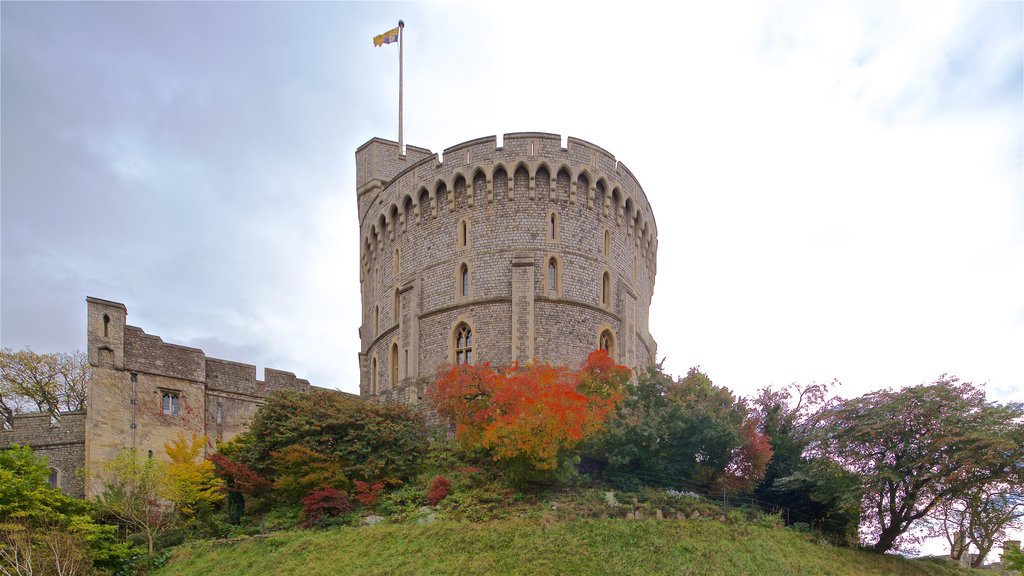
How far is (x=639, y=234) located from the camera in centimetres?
4284

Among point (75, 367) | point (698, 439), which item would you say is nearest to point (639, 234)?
point (698, 439)

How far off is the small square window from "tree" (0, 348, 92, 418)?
978 centimetres

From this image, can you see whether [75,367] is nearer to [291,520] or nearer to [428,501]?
[291,520]

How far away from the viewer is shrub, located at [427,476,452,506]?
30641 millimetres

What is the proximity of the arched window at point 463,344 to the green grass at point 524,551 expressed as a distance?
10786 millimetres

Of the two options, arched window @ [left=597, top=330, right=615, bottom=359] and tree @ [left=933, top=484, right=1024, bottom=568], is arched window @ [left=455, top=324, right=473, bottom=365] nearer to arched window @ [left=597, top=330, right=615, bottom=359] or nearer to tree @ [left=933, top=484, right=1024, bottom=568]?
arched window @ [left=597, top=330, right=615, bottom=359]

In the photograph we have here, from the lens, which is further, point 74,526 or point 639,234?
point 639,234

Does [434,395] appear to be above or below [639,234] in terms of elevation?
below

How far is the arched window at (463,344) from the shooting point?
128ft

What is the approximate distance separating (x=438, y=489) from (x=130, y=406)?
11.6m

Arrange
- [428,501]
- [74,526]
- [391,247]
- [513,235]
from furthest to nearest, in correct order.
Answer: [391,247]
[513,235]
[428,501]
[74,526]

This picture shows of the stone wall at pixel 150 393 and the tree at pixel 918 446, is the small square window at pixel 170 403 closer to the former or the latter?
the stone wall at pixel 150 393

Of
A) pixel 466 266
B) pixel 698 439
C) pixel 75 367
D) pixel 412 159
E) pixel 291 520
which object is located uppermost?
pixel 412 159

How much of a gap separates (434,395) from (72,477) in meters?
12.0
